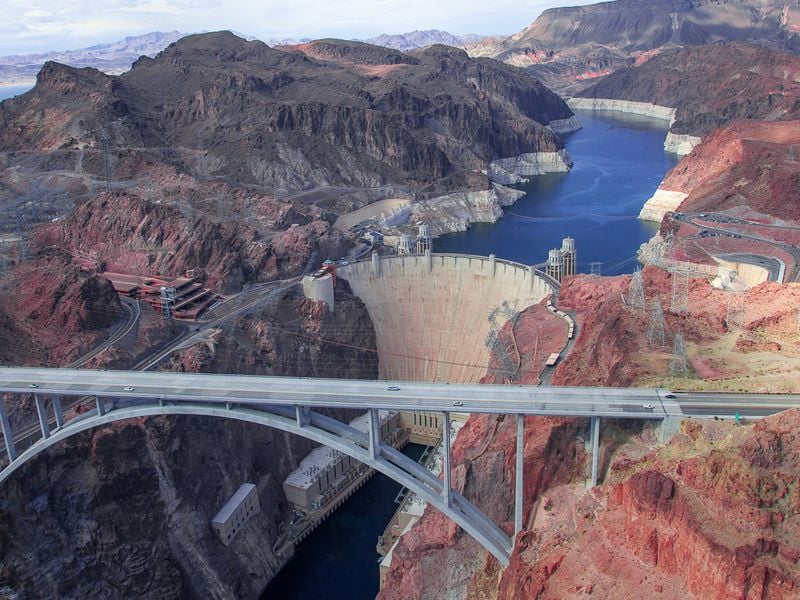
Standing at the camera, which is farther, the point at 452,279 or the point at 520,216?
the point at 520,216

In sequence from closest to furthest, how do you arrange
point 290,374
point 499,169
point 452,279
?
1. point 290,374
2. point 452,279
3. point 499,169

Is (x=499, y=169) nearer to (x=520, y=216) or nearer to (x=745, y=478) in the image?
(x=520, y=216)

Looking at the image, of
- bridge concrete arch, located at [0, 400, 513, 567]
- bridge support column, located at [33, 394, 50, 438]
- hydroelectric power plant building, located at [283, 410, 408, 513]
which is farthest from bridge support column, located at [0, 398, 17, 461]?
hydroelectric power plant building, located at [283, 410, 408, 513]

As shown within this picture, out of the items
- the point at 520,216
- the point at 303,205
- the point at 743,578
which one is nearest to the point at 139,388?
the point at 743,578

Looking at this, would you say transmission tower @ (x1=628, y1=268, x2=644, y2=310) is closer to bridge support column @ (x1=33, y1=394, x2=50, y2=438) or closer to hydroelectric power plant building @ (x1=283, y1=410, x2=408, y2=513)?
hydroelectric power plant building @ (x1=283, y1=410, x2=408, y2=513)

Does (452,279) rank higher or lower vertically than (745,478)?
lower

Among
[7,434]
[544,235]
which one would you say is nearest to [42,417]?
[7,434]

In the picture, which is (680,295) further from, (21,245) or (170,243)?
(21,245)

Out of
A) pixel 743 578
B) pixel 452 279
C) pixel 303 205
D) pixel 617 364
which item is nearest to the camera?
pixel 743 578
